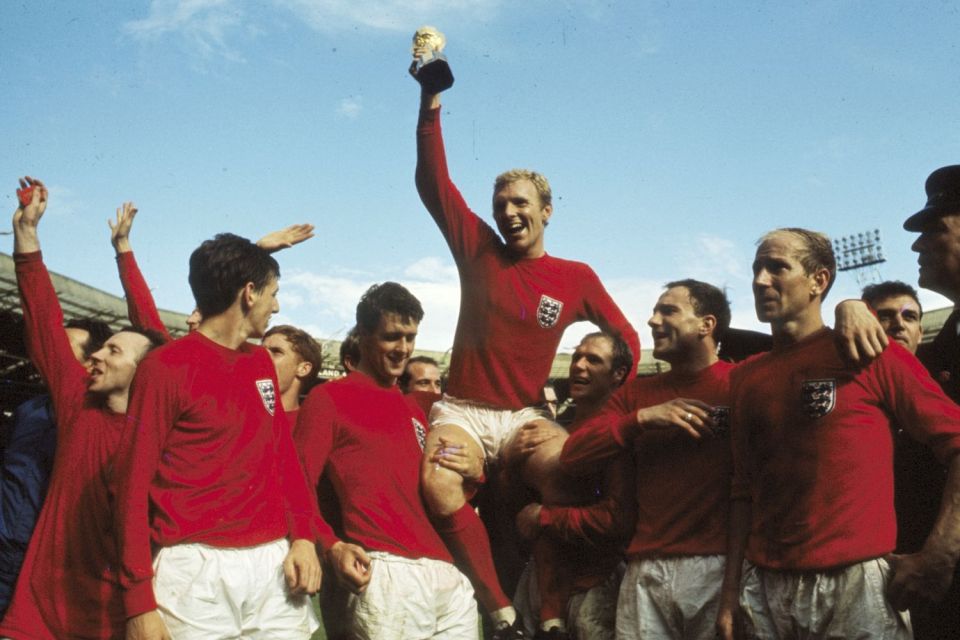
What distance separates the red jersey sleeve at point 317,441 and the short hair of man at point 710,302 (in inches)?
71.9

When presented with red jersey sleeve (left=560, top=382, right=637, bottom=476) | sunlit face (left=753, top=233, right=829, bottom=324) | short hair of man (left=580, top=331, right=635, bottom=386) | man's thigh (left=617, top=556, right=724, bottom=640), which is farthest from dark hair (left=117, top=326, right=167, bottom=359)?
sunlit face (left=753, top=233, right=829, bottom=324)

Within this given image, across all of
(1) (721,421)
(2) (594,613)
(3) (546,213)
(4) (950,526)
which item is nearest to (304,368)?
(3) (546,213)

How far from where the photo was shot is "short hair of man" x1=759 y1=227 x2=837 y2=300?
3691 millimetres

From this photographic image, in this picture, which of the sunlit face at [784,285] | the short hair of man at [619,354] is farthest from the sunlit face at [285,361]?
the sunlit face at [784,285]

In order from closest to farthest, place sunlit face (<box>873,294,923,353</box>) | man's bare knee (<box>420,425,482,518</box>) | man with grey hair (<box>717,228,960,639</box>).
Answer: man with grey hair (<box>717,228,960,639</box>) < man's bare knee (<box>420,425,482,518</box>) < sunlit face (<box>873,294,923,353</box>)

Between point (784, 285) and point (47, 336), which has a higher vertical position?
point (784, 285)

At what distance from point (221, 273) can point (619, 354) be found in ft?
7.18

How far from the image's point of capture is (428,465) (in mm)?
4188

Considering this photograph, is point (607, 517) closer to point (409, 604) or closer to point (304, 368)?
point (409, 604)

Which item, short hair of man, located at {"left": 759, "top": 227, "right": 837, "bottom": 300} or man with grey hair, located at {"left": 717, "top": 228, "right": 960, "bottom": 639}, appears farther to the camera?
short hair of man, located at {"left": 759, "top": 227, "right": 837, "bottom": 300}

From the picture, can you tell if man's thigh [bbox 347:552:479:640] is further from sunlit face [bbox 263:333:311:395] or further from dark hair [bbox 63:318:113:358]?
dark hair [bbox 63:318:113:358]

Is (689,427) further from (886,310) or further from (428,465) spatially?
(886,310)

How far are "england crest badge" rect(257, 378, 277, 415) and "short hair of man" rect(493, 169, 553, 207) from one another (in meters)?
1.69

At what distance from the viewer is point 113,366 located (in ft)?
12.8
